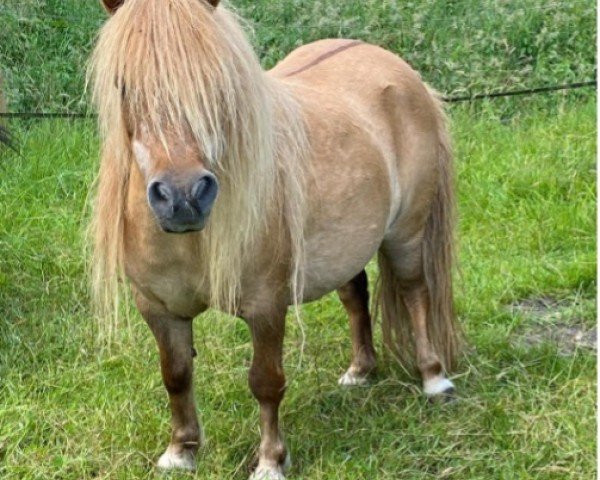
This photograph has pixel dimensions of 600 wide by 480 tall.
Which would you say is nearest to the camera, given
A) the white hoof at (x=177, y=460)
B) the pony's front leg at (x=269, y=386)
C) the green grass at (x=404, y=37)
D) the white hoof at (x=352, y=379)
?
the pony's front leg at (x=269, y=386)

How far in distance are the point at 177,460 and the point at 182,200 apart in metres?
1.28

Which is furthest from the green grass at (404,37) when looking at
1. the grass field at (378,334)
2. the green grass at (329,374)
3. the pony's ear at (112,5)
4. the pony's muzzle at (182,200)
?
the pony's muzzle at (182,200)

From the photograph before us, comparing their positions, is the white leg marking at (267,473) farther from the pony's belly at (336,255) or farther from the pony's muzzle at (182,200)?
the pony's muzzle at (182,200)

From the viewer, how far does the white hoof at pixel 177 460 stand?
380 cm

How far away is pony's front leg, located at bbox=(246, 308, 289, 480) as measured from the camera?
139 inches

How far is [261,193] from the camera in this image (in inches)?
131

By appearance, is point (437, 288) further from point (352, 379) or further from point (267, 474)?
point (267, 474)

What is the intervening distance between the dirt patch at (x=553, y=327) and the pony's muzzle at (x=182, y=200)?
7.09 feet

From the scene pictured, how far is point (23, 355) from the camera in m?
4.60

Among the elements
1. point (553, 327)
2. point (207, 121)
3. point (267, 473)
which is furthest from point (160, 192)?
A: point (553, 327)

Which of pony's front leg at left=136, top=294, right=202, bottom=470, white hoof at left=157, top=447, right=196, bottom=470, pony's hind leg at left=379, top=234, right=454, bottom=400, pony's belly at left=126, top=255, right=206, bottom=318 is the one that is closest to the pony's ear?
pony's belly at left=126, top=255, right=206, bottom=318

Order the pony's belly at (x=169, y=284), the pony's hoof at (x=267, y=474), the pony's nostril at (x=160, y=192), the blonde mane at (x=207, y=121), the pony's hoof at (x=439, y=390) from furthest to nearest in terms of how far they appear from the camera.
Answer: the pony's hoof at (x=439, y=390) < the pony's hoof at (x=267, y=474) < the pony's belly at (x=169, y=284) < the blonde mane at (x=207, y=121) < the pony's nostril at (x=160, y=192)

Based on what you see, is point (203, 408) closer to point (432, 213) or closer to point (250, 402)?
point (250, 402)

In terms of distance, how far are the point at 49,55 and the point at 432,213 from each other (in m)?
4.07
